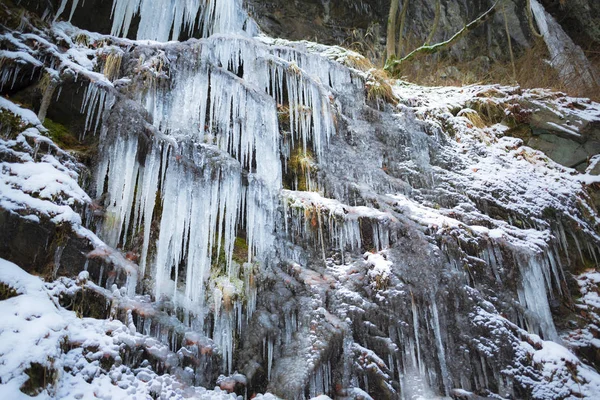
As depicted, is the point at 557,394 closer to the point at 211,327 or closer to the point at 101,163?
the point at 211,327

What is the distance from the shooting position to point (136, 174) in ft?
13.7

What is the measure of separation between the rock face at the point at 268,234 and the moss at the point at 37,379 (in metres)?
0.01

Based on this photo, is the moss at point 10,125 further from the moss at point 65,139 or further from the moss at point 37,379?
the moss at point 37,379

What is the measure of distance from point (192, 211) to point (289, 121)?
→ 2128 mm

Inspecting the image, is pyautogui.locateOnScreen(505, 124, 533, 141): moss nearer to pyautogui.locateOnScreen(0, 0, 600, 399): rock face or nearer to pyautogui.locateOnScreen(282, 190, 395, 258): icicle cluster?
pyautogui.locateOnScreen(0, 0, 600, 399): rock face

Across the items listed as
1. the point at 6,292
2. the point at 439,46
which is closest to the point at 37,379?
the point at 6,292

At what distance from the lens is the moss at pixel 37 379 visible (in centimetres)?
249

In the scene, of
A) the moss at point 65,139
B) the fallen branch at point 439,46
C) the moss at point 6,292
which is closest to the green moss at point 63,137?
the moss at point 65,139

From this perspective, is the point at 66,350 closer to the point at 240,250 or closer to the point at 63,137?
the point at 240,250

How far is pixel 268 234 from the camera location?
4.39 m

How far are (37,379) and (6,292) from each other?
78cm

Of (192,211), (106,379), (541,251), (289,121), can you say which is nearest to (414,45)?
(289,121)

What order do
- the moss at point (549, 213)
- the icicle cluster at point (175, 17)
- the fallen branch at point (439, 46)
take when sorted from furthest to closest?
the fallen branch at point (439, 46) < the icicle cluster at point (175, 17) < the moss at point (549, 213)

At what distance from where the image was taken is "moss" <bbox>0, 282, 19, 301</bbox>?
2.92 m
